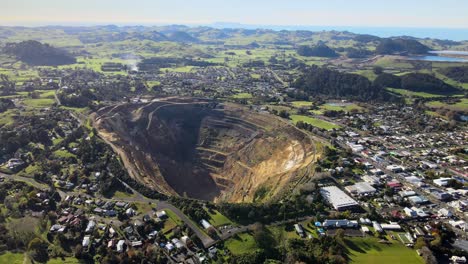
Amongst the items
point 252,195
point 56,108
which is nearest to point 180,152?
point 252,195

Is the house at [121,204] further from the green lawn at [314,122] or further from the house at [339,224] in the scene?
the green lawn at [314,122]

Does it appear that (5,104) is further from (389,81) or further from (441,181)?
(389,81)

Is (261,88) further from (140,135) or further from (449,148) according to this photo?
(449,148)

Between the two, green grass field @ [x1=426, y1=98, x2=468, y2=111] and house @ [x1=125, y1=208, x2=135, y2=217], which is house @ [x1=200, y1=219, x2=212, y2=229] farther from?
green grass field @ [x1=426, y1=98, x2=468, y2=111]

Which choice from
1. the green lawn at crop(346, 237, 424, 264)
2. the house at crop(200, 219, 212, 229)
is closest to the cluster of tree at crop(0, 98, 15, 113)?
the house at crop(200, 219, 212, 229)

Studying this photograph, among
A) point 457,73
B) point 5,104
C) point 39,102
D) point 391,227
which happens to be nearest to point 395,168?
point 391,227

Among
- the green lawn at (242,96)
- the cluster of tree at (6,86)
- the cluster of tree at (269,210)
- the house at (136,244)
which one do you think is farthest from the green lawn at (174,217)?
the cluster of tree at (6,86)
